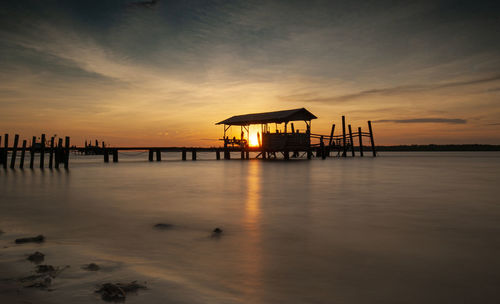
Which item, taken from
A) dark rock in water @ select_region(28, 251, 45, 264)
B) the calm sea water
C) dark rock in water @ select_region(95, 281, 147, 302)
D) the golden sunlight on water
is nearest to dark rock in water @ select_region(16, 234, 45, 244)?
the calm sea water

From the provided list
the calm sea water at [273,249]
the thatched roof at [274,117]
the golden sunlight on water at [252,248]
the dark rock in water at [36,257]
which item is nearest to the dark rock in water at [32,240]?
the calm sea water at [273,249]

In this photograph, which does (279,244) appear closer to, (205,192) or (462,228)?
(462,228)

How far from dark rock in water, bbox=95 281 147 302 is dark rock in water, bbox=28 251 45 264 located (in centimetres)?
142

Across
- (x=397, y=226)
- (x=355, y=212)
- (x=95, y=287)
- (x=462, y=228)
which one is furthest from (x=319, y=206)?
(x=95, y=287)

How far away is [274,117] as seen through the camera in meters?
34.1

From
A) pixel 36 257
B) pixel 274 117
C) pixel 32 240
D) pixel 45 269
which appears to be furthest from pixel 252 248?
pixel 274 117

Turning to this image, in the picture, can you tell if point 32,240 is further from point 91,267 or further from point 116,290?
point 116,290

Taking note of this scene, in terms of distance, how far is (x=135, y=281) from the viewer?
3562 millimetres

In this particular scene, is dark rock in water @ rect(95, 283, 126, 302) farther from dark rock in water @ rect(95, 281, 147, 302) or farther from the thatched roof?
the thatched roof

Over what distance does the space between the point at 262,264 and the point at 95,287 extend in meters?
1.90

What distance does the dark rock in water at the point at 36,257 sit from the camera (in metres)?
4.23

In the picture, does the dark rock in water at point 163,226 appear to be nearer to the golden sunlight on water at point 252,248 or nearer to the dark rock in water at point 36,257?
the golden sunlight on water at point 252,248

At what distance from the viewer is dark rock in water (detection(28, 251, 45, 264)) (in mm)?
4232

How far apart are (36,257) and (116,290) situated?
5.98 feet
